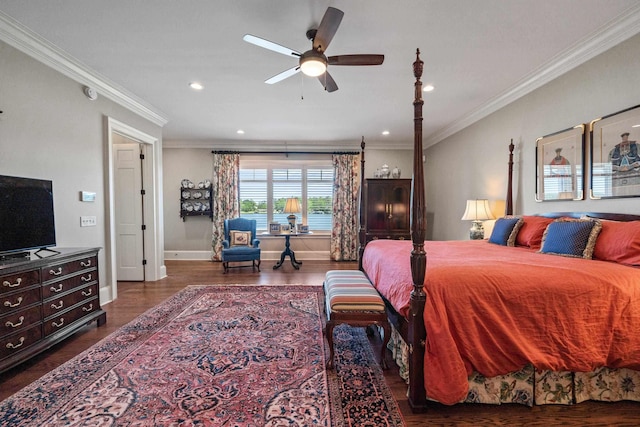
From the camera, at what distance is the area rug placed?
5.18ft

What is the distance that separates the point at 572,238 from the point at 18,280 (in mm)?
4421

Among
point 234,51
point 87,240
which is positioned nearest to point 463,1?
point 234,51

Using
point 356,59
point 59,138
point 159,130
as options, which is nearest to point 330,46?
point 356,59

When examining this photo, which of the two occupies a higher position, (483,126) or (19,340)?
(483,126)

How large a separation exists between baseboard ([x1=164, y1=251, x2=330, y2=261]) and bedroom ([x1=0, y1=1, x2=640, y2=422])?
2.83m

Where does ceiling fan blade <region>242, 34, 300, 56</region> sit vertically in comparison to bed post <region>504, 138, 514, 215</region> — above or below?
above

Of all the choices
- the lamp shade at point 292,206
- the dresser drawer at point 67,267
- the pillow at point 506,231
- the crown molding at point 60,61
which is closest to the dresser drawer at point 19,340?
the dresser drawer at point 67,267

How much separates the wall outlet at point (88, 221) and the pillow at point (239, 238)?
2.36 m

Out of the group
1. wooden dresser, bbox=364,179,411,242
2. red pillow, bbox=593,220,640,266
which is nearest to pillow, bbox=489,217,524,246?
red pillow, bbox=593,220,640,266

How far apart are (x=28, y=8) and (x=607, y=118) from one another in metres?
4.97

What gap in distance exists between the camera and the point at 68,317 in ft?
8.12

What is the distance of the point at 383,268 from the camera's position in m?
2.38

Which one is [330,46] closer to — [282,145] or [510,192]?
[510,192]

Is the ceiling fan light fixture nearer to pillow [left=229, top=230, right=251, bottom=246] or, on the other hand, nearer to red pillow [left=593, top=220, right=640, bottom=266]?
red pillow [left=593, top=220, right=640, bottom=266]
